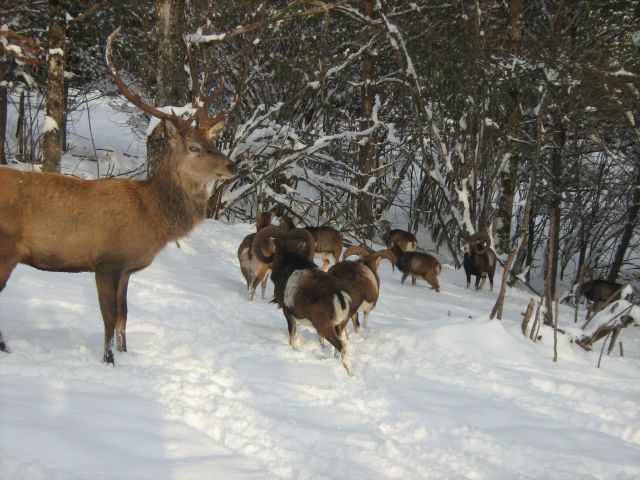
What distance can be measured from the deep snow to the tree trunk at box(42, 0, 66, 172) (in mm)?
3468

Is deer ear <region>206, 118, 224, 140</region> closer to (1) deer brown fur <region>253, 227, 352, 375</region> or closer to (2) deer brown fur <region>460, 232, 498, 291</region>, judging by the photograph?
(1) deer brown fur <region>253, 227, 352, 375</region>

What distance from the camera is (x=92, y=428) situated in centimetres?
392

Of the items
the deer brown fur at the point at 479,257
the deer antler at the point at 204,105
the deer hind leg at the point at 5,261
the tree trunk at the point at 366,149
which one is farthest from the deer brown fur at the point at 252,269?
the tree trunk at the point at 366,149

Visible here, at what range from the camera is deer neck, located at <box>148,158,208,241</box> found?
6301mm

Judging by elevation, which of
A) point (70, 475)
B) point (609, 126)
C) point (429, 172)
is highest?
point (609, 126)

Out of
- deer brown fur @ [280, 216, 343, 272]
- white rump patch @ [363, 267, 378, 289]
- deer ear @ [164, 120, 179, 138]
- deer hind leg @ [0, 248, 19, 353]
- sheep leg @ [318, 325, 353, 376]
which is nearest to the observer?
deer hind leg @ [0, 248, 19, 353]

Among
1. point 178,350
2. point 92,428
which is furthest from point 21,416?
point 178,350

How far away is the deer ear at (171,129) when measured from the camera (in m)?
6.56

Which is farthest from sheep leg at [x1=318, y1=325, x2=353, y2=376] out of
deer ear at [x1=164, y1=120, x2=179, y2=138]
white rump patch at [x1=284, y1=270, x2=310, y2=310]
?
deer ear at [x1=164, y1=120, x2=179, y2=138]

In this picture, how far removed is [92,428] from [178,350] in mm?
2180

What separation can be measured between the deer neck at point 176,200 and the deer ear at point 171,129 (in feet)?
0.87

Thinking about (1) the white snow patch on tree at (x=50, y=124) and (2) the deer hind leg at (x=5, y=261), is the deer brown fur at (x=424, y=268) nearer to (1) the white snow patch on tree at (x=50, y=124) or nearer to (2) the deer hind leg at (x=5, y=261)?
(1) the white snow patch on tree at (x=50, y=124)

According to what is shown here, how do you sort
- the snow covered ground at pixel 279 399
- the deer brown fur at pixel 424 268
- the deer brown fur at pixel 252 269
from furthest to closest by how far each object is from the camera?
the deer brown fur at pixel 424 268 < the deer brown fur at pixel 252 269 < the snow covered ground at pixel 279 399

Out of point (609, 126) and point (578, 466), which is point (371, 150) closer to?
Result: point (609, 126)
